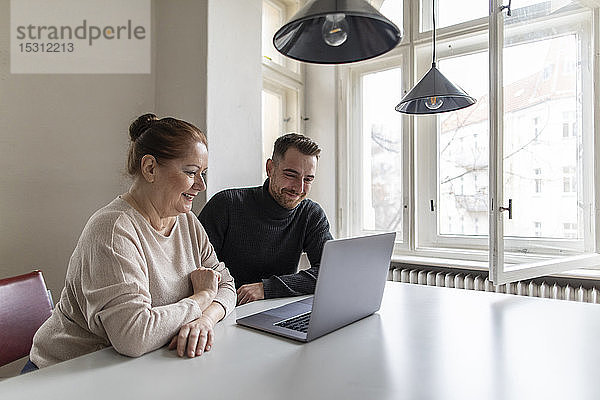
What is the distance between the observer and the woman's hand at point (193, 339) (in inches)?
38.9

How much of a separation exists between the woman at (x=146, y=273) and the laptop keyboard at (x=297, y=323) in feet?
0.57

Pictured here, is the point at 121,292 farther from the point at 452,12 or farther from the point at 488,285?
the point at 452,12

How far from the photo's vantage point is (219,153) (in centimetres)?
214

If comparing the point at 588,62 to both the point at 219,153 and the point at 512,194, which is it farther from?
the point at 219,153

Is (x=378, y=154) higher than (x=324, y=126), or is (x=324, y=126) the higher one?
(x=324, y=126)

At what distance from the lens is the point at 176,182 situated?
3.97 feet

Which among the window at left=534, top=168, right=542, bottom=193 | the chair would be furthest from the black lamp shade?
the chair

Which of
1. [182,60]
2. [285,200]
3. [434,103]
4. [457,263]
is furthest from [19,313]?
[457,263]

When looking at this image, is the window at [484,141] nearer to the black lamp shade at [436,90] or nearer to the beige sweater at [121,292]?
the black lamp shade at [436,90]

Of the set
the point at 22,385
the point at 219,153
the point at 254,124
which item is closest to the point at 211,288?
the point at 22,385

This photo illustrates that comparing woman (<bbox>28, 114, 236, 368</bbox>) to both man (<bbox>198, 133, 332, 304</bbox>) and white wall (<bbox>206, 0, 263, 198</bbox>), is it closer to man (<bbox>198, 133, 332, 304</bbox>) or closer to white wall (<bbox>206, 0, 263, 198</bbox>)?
man (<bbox>198, 133, 332, 304</bbox>)

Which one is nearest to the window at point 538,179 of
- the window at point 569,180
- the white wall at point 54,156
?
the window at point 569,180

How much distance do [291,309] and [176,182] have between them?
0.52 meters

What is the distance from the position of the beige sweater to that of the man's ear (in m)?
0.09
